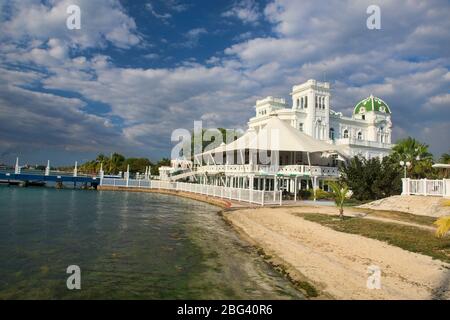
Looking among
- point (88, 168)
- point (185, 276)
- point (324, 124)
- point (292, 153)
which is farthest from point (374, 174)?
point (88, 168)

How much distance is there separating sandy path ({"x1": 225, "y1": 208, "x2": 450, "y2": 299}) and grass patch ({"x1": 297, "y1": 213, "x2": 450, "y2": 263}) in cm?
48

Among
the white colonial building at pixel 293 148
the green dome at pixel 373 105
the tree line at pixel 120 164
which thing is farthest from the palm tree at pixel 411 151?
the tree line at pixel 120 164

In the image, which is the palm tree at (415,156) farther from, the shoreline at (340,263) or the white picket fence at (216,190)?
the shoreline at (340,263)

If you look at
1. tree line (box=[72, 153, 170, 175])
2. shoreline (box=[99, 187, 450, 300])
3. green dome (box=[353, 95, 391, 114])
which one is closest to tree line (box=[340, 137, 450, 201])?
shoreline (box=[99, 187, 450, 300])

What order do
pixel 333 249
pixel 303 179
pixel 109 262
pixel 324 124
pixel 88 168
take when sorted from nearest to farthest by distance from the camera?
pixel 109 262, pixel 333 249, pixel 303 179, pixel 324 124, pixel 88 168

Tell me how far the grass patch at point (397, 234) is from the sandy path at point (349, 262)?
484mm

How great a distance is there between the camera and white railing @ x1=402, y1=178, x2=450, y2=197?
19406 mm

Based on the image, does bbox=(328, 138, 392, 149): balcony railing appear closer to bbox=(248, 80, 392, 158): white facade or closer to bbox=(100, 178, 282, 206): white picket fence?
bbox=(248, 80, 392, 158): white facade

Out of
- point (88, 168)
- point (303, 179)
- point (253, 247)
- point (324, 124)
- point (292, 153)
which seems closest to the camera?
point (253, 247)

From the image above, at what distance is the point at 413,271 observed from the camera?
27.5ft

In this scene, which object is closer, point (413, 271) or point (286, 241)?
point (413, 271)

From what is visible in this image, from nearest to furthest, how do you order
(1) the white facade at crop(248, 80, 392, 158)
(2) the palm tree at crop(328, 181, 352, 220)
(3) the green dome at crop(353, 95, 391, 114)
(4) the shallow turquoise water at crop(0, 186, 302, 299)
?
(4) the shallow turquoise water at crop(0, 186, 302, 299) → (2) the palm tree at crop(328, 181, 352, 220) → (1) the white facade at crop(248, 80, 392, 158) → (3) the green dome at crop(353, 95, 391, 114)
